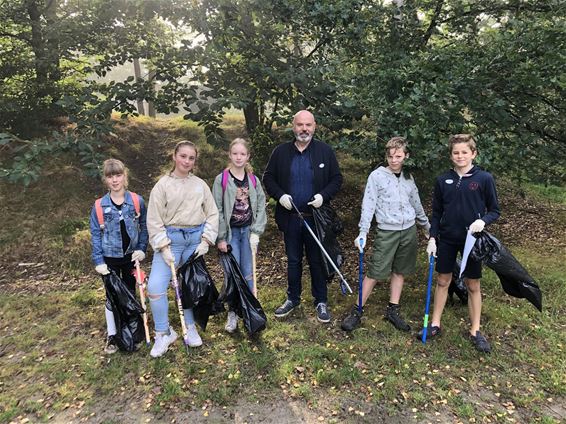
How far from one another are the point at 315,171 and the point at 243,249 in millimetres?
1072

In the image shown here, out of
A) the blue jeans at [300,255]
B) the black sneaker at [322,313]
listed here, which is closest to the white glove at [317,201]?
the blue jeans at [300,255]

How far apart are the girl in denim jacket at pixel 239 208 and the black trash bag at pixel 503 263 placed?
6.67ft

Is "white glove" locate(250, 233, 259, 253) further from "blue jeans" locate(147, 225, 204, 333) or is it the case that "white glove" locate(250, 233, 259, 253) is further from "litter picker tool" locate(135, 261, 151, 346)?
"litter picker tool" locate(135, 261, 151, 346)

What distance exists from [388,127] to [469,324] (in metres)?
2.29

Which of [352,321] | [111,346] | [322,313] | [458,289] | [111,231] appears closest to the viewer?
[111,231]

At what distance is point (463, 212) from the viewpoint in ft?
12.1

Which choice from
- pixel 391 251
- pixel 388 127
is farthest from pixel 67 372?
pixel 388 127

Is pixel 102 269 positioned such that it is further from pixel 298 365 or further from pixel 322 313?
pixel 322 313

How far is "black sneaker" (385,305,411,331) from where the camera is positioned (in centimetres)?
424

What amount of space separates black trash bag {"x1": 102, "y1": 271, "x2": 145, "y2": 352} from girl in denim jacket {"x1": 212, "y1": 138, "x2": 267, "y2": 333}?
0.88 m

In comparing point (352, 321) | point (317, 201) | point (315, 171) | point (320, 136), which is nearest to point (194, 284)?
point (317, 201)

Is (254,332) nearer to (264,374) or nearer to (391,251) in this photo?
(264,374)

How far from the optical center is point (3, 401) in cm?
332

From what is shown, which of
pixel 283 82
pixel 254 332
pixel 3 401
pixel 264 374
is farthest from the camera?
pixel 283 82
